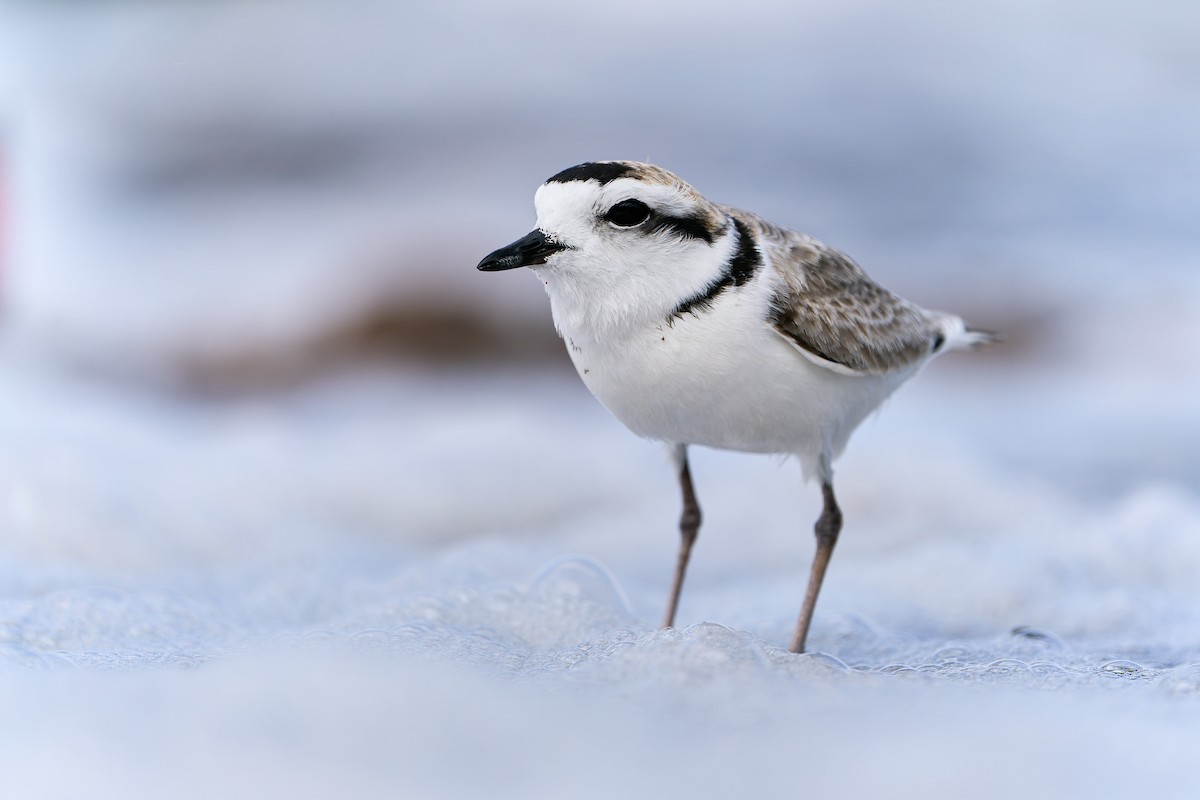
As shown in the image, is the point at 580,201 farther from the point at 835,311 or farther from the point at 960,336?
the point at 960,336

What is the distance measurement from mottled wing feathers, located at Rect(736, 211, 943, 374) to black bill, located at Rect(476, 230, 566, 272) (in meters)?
0.46

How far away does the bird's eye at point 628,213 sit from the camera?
6.75 ft

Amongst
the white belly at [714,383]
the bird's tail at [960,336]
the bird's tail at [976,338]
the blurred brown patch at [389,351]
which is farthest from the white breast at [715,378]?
the blurred brown patch at [389,351]

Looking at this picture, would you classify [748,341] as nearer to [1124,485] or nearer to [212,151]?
[1124,485]

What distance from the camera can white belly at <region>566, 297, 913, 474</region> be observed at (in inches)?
83.8

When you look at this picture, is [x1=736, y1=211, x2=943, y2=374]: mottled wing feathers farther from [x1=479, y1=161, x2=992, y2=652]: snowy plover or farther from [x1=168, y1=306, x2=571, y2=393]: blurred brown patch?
[x1=168, y1=306, x2=571, y2=393]: blurred brown patch

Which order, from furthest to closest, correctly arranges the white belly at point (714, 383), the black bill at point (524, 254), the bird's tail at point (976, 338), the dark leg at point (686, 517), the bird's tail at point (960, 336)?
the bird's tail at point (976, 338), the bird's tail at point (960, 336), the dark leg at point (686, 517), the white belly at point (714, 383), the black bill at point (524, 254)

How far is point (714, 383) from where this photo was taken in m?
2.15

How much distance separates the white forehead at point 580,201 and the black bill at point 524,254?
2 centimetres

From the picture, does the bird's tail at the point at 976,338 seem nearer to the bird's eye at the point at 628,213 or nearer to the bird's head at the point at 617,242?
the bird's head at the point at 617,242

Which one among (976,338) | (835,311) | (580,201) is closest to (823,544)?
(835,311)

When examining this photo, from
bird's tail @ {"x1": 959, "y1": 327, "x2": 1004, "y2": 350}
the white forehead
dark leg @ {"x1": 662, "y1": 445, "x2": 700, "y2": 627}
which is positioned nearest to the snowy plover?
the white forehead

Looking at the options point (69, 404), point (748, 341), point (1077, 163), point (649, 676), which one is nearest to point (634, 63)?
point (1077, 163)

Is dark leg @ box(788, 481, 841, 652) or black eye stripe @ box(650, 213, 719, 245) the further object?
dark leg @ box(788, 481, 841, 652)
